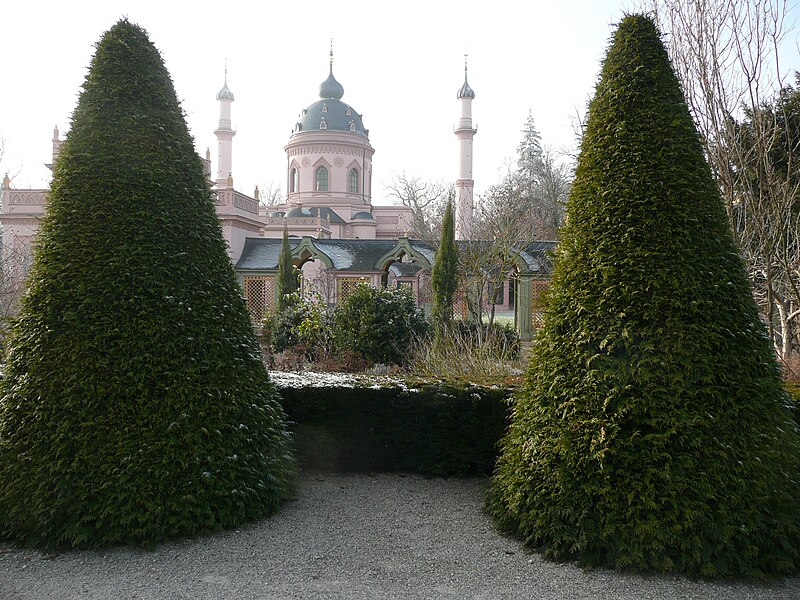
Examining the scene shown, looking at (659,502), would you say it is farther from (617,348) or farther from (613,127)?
(613,127)

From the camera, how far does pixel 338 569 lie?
4.00 metres

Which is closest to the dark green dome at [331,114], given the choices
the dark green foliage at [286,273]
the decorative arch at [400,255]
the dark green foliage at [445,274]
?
the decorative arch at [400,255]

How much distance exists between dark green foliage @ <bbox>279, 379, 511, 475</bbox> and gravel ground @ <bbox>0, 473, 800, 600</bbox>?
45.1 inches

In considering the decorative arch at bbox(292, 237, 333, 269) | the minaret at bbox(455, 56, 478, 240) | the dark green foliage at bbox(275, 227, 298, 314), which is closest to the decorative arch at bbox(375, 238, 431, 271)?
the decorative arch at bbox(292, 237, 333, 269)

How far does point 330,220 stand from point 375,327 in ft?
110

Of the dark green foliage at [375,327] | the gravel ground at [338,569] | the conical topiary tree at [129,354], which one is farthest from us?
the dark green foliage at [375,327]

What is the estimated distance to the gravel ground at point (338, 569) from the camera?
3705 mm

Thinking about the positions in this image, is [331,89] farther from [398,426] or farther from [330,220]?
[398,426]

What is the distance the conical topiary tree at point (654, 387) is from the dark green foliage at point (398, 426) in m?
1.46

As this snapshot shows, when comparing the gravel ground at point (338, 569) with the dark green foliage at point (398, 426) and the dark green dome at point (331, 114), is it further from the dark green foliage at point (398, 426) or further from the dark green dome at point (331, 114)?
the dark green dome at point (331, 114)

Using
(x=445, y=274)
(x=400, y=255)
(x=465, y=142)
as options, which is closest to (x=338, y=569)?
(x=445, y=274)

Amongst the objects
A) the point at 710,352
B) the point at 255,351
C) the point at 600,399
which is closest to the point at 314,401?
the point at 255,351

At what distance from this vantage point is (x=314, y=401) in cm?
595

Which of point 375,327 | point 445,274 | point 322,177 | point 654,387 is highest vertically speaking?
point 322,177
